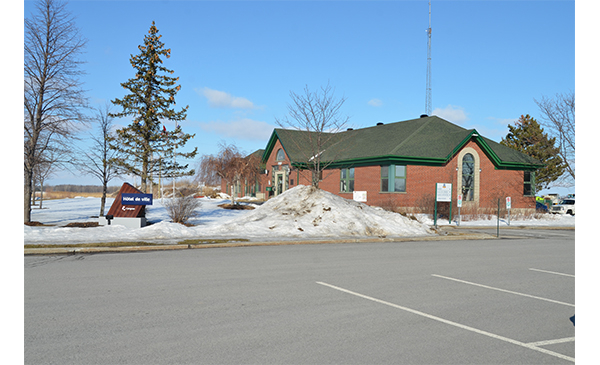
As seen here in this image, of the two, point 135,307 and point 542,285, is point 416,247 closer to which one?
point 542,285

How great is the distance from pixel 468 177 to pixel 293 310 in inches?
1219

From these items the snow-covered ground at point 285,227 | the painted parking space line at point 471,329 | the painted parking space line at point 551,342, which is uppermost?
the snow-covered ground at point 285,227

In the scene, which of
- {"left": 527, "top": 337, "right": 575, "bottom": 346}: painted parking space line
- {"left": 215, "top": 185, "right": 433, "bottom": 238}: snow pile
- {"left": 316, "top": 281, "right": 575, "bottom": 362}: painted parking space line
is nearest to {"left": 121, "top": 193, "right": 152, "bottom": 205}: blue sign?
{"left": 215, "top": 185, "right": 433, "bottom": 238}: snow pile

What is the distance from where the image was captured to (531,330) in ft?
19.5

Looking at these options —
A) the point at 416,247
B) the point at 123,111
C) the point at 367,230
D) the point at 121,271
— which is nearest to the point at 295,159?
the point at 123,111

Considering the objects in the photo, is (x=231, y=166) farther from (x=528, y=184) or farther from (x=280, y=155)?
(x=528, y=184)

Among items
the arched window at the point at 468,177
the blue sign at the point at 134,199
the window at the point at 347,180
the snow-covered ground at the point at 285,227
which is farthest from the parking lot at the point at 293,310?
the window at the point at 347,180

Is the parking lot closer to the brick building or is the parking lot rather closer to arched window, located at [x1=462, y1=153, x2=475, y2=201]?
the brick building

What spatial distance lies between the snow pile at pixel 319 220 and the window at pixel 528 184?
66.0 feet

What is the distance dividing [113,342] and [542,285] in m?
8.03

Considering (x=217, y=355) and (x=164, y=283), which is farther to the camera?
(x=164, y=283)

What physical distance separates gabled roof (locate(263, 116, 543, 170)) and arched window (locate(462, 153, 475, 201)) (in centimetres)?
133

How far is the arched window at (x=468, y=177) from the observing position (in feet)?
113

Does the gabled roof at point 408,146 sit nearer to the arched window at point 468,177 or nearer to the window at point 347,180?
the window at point 347,180
